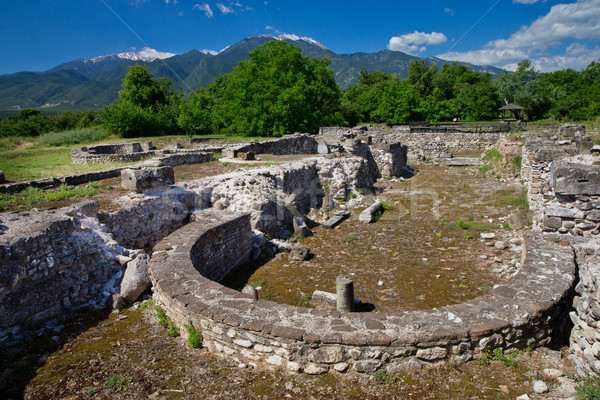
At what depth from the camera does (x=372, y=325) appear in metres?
4.05

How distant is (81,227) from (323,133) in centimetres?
2345

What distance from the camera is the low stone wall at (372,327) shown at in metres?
3.84

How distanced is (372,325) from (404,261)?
14.1 feet

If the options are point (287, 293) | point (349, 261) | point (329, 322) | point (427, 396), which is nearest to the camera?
point (427, 396)

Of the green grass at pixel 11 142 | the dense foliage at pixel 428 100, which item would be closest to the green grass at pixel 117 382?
the green grass at pixel 11 142

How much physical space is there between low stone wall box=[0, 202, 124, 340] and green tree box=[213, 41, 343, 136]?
2148 cm

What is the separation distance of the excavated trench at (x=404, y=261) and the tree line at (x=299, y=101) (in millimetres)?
17708

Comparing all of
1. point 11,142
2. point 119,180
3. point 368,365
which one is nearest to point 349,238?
point 368,365

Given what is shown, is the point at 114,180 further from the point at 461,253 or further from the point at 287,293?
the point at 461,253

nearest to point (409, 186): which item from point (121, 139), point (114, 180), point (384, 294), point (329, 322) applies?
point (384, 294)

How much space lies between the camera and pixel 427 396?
11.7ft

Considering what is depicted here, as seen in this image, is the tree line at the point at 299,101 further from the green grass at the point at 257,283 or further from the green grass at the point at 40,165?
the green grass at the point at 257,283

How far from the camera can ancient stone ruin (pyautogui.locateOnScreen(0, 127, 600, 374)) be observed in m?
3.90

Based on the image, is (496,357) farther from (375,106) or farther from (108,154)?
(375,106)
